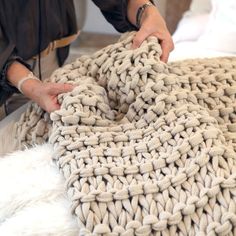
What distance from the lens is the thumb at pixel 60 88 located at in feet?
2.31

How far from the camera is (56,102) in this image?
2.34 feet

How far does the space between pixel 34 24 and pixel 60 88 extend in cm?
32

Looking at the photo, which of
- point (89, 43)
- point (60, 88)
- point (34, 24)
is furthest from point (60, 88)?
point (89, 43)

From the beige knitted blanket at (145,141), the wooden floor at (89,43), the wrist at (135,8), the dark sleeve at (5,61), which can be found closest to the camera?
the beige knitted blanket at (145,141)

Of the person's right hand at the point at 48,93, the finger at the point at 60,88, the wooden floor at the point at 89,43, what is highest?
the finger at the point at 60,88

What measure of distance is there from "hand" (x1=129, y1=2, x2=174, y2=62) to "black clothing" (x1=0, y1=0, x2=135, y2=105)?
0.46 ft

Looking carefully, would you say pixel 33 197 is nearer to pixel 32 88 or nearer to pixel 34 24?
pixel 32 88

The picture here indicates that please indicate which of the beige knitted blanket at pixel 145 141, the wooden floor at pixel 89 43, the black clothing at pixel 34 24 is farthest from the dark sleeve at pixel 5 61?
the wooden floor at pixel 89 43

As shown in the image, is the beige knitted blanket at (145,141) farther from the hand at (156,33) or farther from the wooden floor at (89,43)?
the wooden floor at (89,43)

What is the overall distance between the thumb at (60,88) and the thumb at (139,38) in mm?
146

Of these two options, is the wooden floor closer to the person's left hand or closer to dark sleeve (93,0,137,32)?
dark sleeve (93,0,137,32)

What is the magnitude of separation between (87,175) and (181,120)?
0.16 metres

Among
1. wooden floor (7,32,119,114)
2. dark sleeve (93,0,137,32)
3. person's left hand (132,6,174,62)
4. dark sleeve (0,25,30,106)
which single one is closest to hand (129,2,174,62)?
person's left hand (132,6,174,62)

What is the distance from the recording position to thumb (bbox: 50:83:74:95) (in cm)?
71
